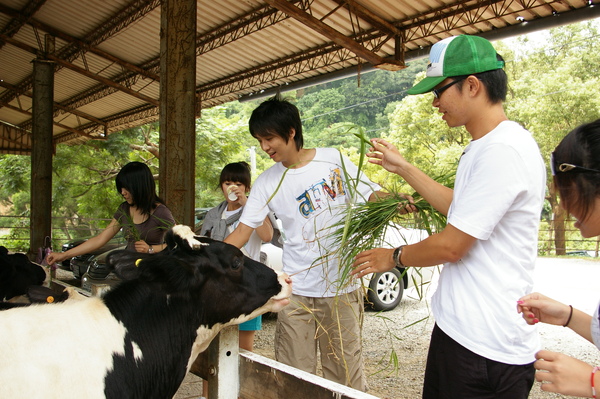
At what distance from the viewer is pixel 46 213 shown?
9859 mm

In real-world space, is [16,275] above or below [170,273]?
below

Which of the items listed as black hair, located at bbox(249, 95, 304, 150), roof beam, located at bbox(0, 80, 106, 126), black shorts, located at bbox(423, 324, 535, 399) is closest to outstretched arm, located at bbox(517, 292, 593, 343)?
black shorts, located at bbox(423, 324, 535, 399)

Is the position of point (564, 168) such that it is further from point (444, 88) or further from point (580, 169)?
point (444, 88)

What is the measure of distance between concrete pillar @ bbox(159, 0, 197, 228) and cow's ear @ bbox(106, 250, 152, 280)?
261cm

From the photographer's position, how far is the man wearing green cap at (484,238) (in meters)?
1.54

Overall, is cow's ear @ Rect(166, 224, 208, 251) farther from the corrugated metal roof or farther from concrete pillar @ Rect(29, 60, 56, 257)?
concrete pillar @ Rect(29, 60, 56, 257)

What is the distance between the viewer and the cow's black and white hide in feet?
12.7

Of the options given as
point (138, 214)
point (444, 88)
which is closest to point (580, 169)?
point (444, 88)

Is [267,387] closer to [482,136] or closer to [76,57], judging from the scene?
[482,136]

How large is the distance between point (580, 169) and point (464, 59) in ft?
1.85

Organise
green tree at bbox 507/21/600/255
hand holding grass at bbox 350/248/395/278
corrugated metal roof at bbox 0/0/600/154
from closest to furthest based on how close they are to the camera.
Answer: hand holding grass at bbox 350/248/395/278 < corrugated metal roof at bbox 0/0/600/154 < green tree at bbox 507/21/600/255

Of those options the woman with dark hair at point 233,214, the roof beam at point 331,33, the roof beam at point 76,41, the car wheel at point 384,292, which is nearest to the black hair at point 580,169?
the woman with dark hair at point 233,214

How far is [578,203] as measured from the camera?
1.27 m

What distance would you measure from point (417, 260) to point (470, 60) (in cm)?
65
